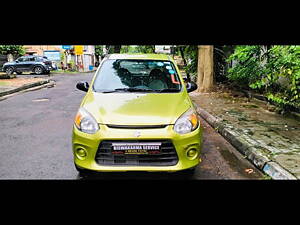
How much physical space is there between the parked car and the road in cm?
1787

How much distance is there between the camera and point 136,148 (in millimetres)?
3211

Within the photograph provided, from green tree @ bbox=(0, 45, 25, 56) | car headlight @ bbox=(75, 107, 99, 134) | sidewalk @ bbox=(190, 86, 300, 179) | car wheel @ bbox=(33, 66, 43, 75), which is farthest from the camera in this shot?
green tree @ bbox=(0, 45, 25, 56)

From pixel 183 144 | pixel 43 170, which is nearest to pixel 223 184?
pixel 183 144

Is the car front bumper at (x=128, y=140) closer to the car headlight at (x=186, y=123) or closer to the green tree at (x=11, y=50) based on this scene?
the car headlight at (x=186, y=123)

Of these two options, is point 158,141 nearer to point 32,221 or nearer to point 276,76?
point 32,221

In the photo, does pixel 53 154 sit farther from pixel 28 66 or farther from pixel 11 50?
pixel 11 50

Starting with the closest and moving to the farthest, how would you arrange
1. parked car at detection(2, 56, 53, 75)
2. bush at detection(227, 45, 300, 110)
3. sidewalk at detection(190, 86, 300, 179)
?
sidewalk at detection(190, 86, 300, 179) → bush at detection(227, 45, 300, 110) → parked car at detection(2, 56, 53, 75)

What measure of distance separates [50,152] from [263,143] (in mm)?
3832

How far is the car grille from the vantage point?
3.25 metres

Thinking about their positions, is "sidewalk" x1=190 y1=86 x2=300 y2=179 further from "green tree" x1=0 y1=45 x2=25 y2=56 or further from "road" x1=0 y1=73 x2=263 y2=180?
"green tree" x1=0 y1=45 x2=25 y2=56

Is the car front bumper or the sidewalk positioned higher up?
the car front bumper

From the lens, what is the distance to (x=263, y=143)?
493cm

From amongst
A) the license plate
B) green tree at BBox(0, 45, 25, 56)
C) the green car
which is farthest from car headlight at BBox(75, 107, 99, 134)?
green tree at BBox(0, 45, 25, 56)

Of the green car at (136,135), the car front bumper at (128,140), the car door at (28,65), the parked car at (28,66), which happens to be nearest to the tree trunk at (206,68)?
the green car at (136,135)
